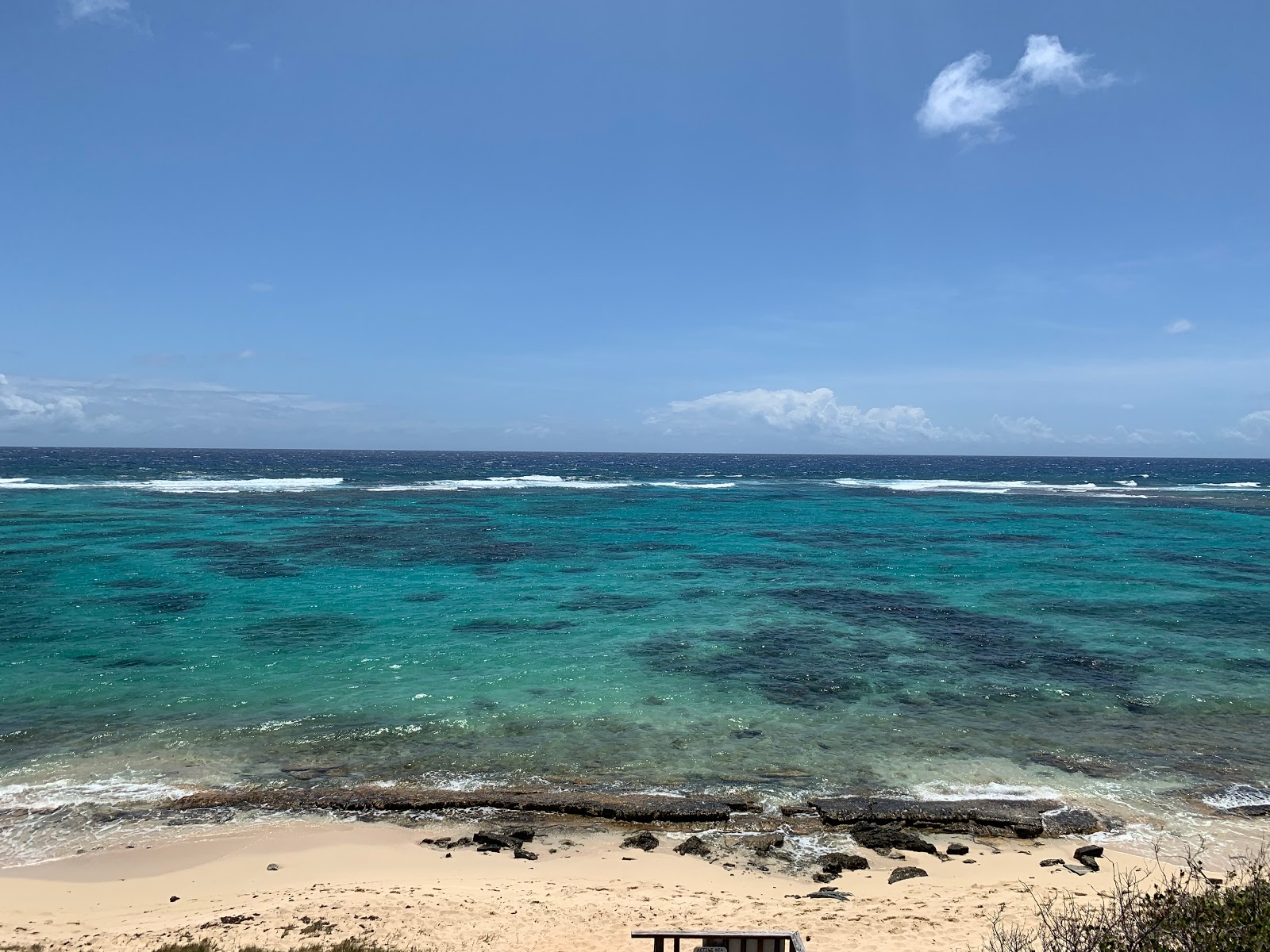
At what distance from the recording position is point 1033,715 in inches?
652

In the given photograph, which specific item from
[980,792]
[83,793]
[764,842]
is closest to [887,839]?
[764,842]

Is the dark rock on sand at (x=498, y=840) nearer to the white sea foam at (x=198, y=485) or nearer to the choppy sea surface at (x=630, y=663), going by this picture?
the choppy sea surface at (x=630, y=663)

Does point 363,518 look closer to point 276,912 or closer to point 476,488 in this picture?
point 476,488

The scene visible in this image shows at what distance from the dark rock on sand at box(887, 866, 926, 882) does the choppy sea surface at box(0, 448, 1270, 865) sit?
2.59 metres

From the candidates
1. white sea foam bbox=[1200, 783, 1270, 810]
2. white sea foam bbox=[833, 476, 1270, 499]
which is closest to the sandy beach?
white sea foam bbox=[1200, 783, 1270, 810]

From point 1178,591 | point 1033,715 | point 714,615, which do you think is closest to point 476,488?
point 714,615

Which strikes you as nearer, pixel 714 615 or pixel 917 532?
pixel 714 615

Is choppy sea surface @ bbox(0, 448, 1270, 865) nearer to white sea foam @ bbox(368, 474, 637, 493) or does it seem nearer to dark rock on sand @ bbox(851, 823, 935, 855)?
dark rock on sand @ bbox(851, 823, 935, 855)

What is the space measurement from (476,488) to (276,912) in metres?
77.2

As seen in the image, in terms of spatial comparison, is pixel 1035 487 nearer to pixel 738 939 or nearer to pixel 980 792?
pixel 980 792

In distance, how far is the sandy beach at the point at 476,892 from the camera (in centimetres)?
879

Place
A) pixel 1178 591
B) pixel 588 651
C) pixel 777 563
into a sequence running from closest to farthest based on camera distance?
1. pixel 588 651
2. pixel 1178 591
3. pixel 777 563

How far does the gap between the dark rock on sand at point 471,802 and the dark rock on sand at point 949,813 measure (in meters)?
1.90

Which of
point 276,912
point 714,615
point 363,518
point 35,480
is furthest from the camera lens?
point 35,480
